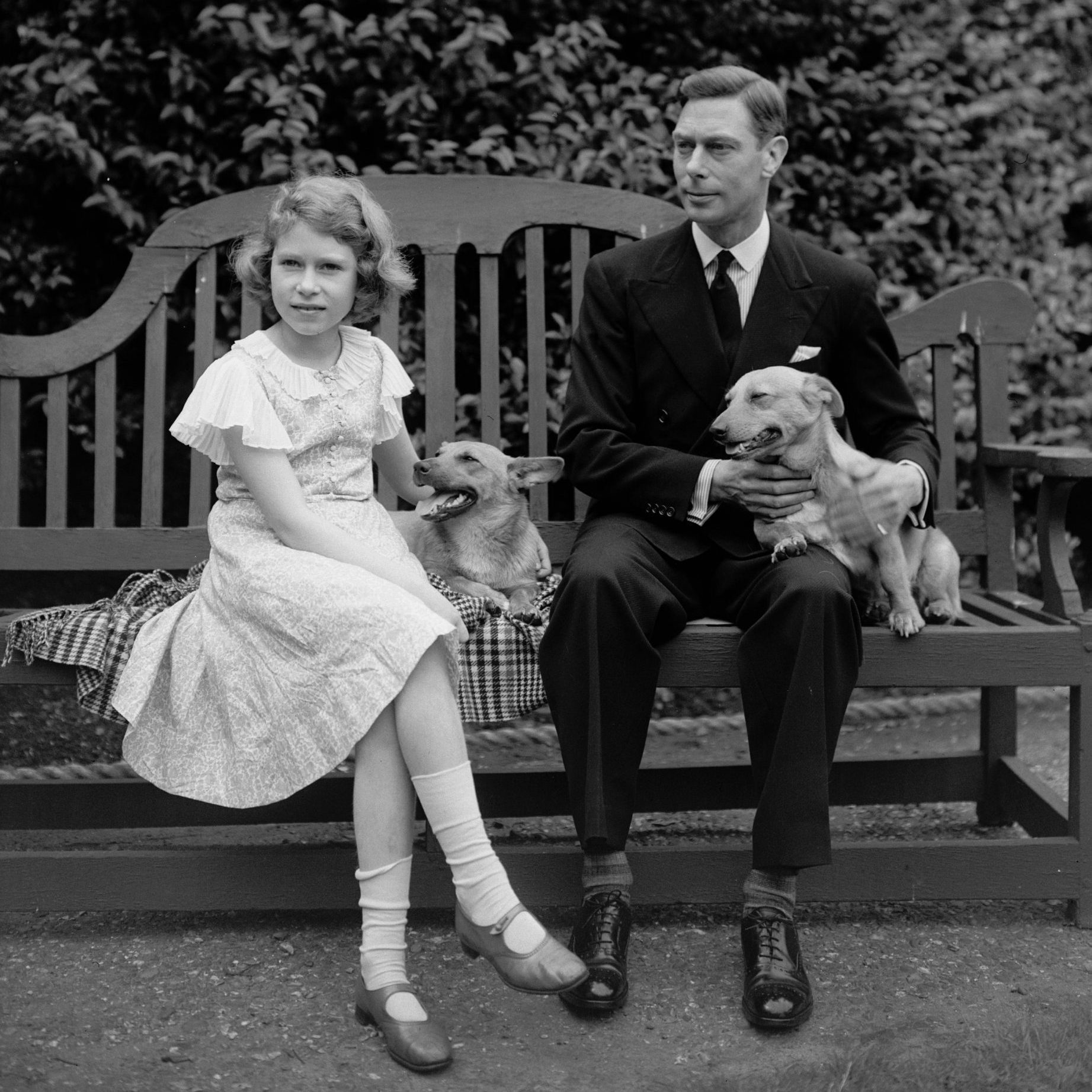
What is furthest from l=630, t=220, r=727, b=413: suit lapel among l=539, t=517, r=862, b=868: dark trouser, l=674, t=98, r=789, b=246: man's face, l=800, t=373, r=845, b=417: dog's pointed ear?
l=539, t=517, r=862, b=868: dark trouser

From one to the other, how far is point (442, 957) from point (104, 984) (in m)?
0.78

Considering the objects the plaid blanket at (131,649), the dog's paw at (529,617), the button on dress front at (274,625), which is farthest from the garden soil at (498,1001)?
the dog's paw at (529,617)

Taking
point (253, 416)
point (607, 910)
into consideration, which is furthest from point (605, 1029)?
point (253, 416)

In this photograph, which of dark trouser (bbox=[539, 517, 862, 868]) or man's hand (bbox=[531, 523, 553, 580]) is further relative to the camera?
man's hand (bbox=[531, 523, 553, 580])

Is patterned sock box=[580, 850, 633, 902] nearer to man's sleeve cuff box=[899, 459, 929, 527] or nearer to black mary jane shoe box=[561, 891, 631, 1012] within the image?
black mary jane shoe box=[561, 891, 631, 1012]

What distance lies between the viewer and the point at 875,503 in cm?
340

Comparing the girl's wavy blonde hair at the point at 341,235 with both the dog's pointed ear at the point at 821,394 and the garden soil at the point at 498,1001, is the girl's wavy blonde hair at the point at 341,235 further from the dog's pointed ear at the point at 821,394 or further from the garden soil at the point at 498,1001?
the garden soil at the point at 498,1001

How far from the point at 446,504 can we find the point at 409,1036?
1.47m

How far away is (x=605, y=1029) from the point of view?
116 inches

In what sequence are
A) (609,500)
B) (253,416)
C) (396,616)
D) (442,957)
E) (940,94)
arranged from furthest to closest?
(940,94), (609,500), (442,957), (253,416), (396,616)

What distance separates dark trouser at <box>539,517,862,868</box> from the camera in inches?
119

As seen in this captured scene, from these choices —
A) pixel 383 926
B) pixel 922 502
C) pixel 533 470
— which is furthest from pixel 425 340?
pixel 383 926

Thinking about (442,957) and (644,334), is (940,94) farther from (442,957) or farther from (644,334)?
(442,957)

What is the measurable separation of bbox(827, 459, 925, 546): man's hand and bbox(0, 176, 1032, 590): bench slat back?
27.4 inches
